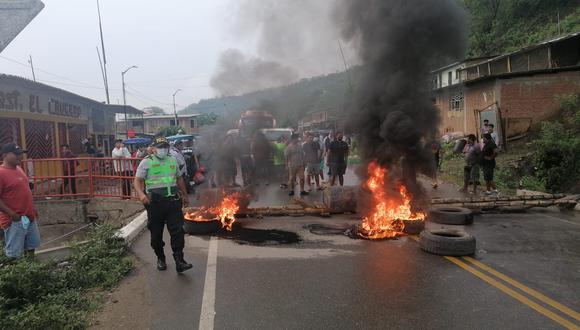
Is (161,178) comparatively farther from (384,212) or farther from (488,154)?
(488,154)

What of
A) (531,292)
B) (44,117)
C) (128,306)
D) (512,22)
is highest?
(512,22)

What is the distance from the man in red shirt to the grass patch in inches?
14.6

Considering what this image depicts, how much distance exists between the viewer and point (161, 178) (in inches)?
229

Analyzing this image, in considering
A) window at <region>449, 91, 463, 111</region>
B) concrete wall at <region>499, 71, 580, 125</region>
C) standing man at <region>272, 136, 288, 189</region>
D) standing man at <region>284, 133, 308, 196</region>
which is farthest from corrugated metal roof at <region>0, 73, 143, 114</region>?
window at <region>449, 91, 463, 111</region>

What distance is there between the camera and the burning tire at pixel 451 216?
8.32 meters

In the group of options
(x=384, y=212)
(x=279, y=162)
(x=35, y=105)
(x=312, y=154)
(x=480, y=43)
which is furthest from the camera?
(x=480, y=43)

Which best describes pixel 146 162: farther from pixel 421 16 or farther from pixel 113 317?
pixel 421 16

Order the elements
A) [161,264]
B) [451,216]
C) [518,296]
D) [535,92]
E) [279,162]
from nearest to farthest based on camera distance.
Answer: [518,296] → [161,264] → [451,216] → [279,162] → [535,92]

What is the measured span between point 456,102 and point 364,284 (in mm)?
24674

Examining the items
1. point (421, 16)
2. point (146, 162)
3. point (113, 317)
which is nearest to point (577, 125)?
point (421, 16)

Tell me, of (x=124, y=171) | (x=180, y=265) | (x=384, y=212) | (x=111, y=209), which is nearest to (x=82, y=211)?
(x=111, y=209)

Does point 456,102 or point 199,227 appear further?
point 456,102

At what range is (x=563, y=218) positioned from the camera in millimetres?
8789

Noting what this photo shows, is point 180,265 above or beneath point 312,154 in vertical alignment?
beneath
